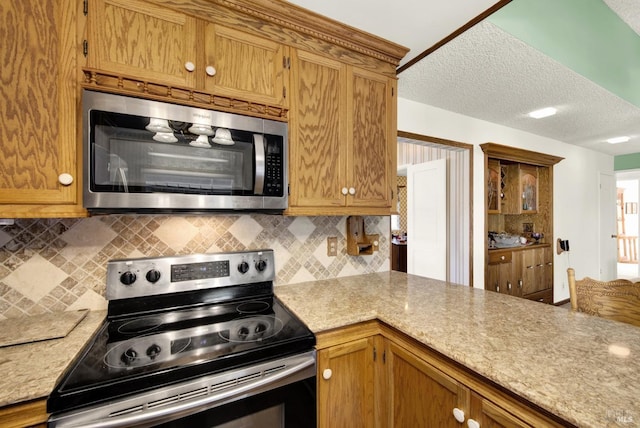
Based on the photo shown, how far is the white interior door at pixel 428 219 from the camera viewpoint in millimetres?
2877

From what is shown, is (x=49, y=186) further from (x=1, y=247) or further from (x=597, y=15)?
(x=597, y=15)

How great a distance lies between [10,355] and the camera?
86cm

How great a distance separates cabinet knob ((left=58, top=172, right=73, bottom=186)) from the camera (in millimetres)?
972

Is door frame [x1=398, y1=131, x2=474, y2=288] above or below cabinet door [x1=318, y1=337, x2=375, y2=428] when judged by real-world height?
above

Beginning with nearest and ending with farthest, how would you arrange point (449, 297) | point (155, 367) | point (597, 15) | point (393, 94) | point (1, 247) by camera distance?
point (155, 367)
point (1, 247)
point (449, 297)
point (393, 94)
point (597, 15)

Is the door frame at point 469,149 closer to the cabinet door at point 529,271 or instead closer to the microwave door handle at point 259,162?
the cabinet door at point 529,271

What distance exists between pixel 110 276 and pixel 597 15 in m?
3.98

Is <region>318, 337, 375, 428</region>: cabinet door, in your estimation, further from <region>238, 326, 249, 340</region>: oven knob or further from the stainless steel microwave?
the stainless steel microwave

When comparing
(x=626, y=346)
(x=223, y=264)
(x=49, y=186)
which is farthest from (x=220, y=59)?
(x=626, y=346)

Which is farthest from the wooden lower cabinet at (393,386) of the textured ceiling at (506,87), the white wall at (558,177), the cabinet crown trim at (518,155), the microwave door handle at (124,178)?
the cabinet crown trim at (518,155)

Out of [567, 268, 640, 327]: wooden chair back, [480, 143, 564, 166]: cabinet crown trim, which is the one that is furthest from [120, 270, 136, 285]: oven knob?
[480, 143, 564, 166]: cabinet crown trim

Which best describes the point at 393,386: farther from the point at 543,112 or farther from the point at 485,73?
the point at 543,112

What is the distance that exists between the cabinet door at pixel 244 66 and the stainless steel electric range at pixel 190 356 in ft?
2.79

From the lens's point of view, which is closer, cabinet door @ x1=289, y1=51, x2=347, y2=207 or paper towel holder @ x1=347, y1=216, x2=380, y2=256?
cabinet door @ x1=289, y1=51, x2=347, y2=207
